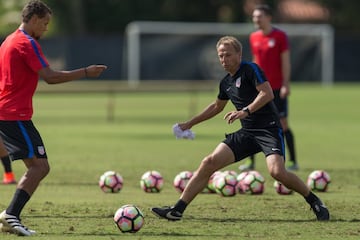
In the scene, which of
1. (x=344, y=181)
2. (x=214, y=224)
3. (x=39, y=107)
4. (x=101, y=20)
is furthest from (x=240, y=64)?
(x=101, y=20)

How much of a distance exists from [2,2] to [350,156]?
2858cm

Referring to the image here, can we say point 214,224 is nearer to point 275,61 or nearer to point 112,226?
point 112,226

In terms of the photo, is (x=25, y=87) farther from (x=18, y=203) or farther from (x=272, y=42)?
(x=272, y=42)

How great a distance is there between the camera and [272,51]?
14742 mm

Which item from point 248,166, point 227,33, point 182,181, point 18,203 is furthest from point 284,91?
point 227,33

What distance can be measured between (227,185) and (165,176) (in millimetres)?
2541

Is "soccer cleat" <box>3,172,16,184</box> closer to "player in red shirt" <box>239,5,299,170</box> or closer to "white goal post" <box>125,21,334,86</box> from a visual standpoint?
"player in red shirt" <box>239,5,299,170</box>

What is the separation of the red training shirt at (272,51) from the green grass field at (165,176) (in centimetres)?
161

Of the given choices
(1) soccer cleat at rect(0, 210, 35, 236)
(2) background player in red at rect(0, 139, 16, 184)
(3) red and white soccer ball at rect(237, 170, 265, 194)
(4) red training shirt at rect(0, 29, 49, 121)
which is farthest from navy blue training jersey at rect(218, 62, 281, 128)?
(2) background player in red at rect(0, 139, 16, 184)

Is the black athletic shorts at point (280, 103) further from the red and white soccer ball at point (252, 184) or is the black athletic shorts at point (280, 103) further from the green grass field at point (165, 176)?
the red and white soccer ball at point (252, 184)

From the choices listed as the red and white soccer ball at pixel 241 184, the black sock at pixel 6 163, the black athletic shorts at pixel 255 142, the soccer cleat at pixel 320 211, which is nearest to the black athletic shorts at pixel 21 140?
the black athletic shorts at pixel 255 142

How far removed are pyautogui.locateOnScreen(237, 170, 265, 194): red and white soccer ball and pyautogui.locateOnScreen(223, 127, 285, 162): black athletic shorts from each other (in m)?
1.97

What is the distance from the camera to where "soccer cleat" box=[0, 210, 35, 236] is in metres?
8.70

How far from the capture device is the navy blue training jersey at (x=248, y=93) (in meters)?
9.94
